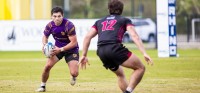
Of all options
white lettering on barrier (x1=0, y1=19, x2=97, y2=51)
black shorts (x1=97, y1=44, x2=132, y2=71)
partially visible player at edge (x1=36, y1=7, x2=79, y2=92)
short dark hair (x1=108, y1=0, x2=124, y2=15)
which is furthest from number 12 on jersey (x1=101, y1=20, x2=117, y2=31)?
white lettering on barrier (x1=0, y1=19, x2=97, y2=51)

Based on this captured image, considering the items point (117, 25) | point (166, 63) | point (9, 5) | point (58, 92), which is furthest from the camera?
point (9, 5)

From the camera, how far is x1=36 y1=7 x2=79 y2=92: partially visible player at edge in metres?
15.6

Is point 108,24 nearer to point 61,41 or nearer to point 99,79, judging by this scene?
point 61,41

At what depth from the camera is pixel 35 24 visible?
39188 mm

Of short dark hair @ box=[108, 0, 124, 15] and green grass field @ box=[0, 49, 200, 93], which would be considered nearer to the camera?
short dark hair @ box=[108, 0, 124, 15]

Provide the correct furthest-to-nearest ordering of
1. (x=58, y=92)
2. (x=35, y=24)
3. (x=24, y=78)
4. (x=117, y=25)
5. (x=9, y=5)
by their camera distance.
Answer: (x=9, y=5), (x=35, y=24), (x=24, y=78), (x=58, y=92), (x=117, y=25)

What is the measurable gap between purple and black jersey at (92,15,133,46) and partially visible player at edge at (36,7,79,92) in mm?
2734

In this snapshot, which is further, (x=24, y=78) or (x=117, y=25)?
(x=24, y=78)

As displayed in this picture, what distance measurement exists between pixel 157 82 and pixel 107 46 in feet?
18.6

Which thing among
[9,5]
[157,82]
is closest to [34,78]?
[157,82]

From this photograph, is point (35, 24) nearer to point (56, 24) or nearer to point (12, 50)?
point (12, 50)

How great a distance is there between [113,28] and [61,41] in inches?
136

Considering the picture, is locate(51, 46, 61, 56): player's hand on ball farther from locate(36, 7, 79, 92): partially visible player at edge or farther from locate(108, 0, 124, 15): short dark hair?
locate(108, 0, 124, 15): short dark hair

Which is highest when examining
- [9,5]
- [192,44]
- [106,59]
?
[106,59]
